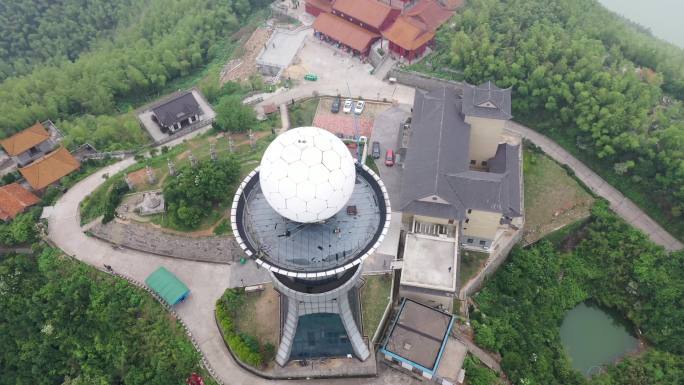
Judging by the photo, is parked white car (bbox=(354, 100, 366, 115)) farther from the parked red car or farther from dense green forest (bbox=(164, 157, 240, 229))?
dense green forest (bbox=(164, 157, 240, 229))

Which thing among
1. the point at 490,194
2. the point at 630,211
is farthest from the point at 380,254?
the point at 630,211

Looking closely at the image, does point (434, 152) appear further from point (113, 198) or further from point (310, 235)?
point (113, 198)

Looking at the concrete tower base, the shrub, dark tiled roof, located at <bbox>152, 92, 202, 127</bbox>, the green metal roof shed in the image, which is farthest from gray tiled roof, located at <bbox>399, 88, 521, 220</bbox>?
dark tiled roof, located at <bbox>152, 92, 202, 127</bbox>

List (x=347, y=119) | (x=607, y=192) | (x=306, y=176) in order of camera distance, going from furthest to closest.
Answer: (x=347, y=119), (x=607, y=192), (x=306, y=176)

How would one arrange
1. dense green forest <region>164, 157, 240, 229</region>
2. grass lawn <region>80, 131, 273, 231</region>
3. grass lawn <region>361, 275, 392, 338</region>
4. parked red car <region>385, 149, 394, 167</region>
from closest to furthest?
grass lawn <region>361, 275, 392, 338</region>, dense green forest <region>164, 157, 240, 229</region>, grass lawn <region>80, 131, 273, 231</region>, parked red car <region>385, 149, 394, 167</region>

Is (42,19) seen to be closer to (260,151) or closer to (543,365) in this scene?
(260,151)

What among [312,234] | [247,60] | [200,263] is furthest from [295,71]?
[312,234]
